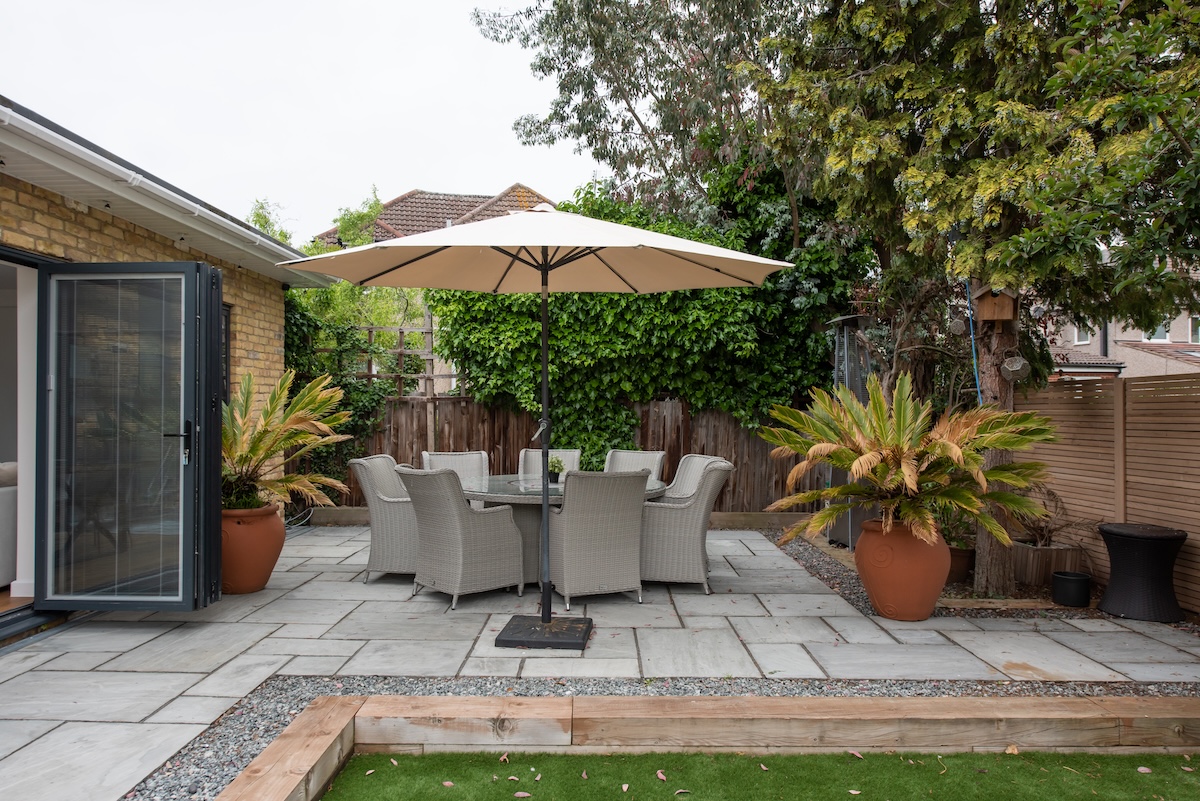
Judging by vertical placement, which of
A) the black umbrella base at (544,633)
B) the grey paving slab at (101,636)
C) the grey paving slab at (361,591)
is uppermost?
the black umbrella base at (544,633)

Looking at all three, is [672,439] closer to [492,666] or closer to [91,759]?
[492,666]

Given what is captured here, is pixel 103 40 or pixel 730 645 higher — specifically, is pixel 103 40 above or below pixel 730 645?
above

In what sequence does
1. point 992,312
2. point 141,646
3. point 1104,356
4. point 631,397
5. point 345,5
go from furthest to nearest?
point 1104,356, point 345,5, point 631,397, point 992,312, point 141,646

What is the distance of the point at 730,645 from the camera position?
382cm

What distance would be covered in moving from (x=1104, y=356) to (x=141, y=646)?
680 inches

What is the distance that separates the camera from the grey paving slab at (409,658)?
3.39m

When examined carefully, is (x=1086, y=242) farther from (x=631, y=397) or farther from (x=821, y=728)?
(x=631, y=397)

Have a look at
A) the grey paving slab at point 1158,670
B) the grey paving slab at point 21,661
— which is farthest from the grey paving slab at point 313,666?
the grey paving slab at point 1158,670

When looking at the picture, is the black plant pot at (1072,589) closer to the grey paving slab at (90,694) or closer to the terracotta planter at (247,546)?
the grey paving slab at (90,694)

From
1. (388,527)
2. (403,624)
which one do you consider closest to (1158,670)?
(403,624)

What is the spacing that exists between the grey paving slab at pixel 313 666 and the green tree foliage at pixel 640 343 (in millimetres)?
4187

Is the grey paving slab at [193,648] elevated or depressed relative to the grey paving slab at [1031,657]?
elevated

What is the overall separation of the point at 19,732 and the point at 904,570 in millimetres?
4302

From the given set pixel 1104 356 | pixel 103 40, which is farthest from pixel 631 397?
pixel 1104 356
